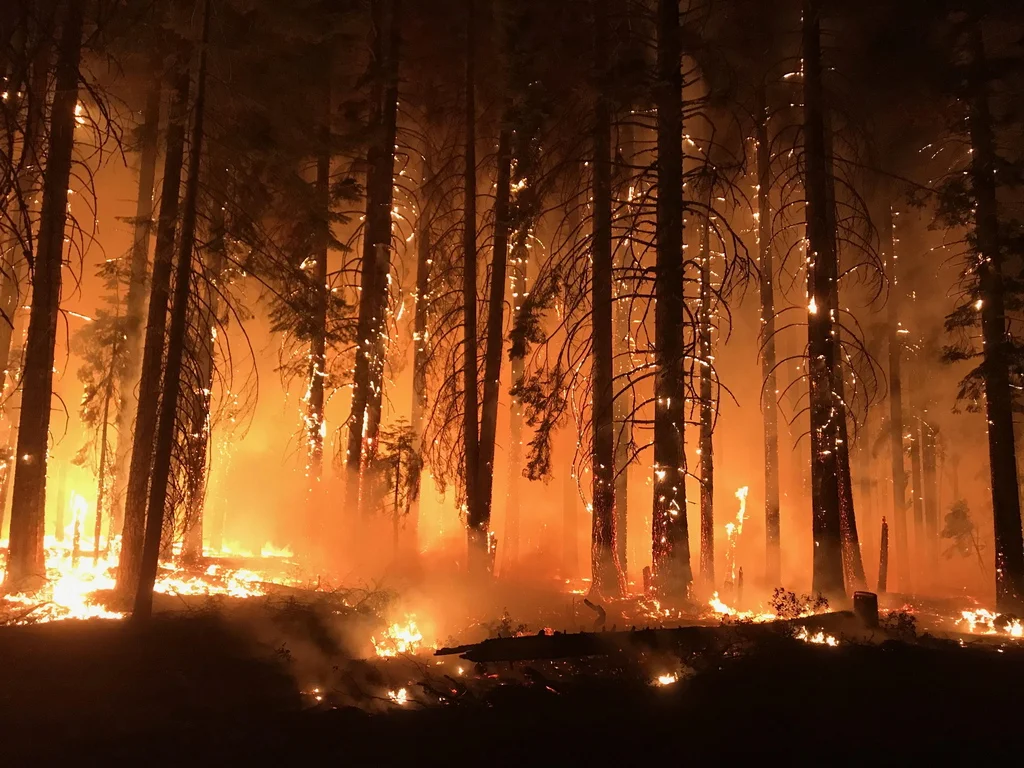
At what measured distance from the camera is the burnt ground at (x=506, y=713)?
5.91 metres

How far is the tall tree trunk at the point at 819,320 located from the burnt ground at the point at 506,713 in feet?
17.1

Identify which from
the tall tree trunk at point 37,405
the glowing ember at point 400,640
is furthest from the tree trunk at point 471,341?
the tall tree trunk at point 37,405

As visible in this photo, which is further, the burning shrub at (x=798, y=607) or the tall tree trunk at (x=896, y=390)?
the tall tree trunk at (x=896, y=390)

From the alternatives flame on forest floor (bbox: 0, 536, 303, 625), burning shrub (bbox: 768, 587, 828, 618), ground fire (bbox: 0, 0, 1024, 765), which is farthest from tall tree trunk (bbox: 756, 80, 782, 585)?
flame on forest floor (bbox: 0, 536, 303, 625)

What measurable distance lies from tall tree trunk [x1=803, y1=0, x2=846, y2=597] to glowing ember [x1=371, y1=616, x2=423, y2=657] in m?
8.20

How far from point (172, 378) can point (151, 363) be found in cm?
145

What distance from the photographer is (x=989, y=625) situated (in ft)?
43.4

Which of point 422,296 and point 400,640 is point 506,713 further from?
point 422,296

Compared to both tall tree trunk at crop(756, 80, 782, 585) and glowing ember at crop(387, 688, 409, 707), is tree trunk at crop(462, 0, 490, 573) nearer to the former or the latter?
glowing ember at crop(387, 688, 409, 707)

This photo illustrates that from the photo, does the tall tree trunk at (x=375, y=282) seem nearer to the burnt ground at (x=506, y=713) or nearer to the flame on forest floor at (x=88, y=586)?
the flame on forest floor at (x=88, y=586)

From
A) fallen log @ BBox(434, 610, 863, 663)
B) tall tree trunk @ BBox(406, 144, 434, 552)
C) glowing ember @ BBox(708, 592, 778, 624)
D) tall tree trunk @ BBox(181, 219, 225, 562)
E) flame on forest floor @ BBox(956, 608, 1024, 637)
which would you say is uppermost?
tall tree trunk @ BBox(406, 144, 434, 552)

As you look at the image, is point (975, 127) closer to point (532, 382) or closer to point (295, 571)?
point (532, 382)

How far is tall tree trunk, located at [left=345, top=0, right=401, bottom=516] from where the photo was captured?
16734mm

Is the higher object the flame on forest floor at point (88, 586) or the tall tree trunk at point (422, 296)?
the tall tree trunk at point (422, 296)
